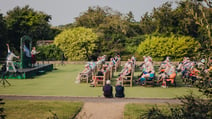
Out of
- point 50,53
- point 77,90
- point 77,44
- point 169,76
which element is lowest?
point 77,90

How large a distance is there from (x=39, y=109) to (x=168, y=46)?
76.5 feet

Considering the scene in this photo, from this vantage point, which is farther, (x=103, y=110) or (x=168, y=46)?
(x=168, y=46)

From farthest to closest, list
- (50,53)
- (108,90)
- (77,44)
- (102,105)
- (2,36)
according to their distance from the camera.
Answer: (50,53), (77,44), (2,36), (108,90), (102,105)

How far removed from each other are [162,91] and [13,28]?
86.0 feet

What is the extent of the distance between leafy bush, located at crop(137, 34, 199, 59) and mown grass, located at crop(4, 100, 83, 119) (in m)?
21.5

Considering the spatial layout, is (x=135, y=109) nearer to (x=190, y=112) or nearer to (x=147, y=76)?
(x=147, y=76)

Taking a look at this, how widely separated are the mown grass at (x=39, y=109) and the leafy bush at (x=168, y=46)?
21511mm

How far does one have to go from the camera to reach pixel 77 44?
32062 millimetres

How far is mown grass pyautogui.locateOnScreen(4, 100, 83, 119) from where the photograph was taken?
891cm

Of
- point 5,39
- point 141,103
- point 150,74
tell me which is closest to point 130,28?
point 5,39

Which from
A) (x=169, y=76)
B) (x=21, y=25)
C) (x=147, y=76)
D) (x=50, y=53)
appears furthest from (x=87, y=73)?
(x=21, y=25)

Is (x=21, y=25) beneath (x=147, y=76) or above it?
above

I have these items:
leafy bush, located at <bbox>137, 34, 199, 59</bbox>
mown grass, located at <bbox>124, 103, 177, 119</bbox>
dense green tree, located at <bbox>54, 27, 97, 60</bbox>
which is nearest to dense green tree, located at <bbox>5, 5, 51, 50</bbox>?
dense green tree, located at <bbox>54, 27, 97, 60</bbox>

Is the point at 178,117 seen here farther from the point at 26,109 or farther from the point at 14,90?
the point at 14,90
